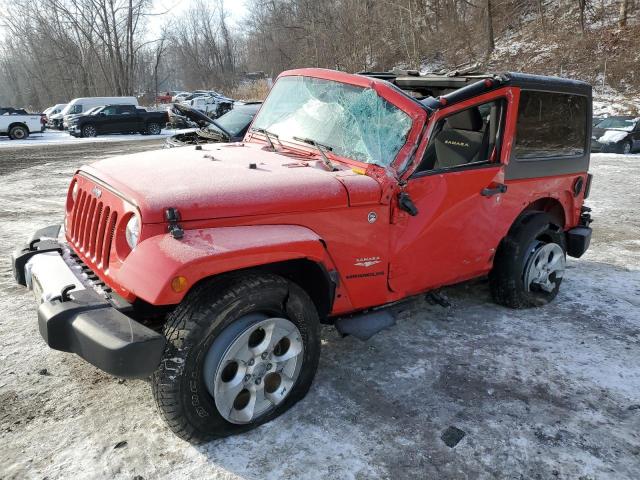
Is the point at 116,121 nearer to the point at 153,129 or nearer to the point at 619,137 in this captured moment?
the point at 153,129

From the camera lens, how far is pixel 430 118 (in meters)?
3.42

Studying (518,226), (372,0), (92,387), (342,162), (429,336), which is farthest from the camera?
(372,0)

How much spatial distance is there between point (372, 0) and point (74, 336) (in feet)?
139

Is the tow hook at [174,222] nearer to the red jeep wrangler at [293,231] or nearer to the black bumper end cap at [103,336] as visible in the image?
the red jeep wrangler at [293,231]

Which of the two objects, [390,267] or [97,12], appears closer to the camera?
[390,267]

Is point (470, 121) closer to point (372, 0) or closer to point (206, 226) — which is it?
point (206, 226)

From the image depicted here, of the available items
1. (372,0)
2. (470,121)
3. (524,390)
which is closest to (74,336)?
(524,390)

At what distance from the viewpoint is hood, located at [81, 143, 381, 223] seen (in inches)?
103

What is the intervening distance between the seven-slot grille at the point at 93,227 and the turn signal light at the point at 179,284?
71 cm

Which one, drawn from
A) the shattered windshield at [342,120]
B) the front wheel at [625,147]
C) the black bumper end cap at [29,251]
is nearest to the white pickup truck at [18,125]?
the black bumper end cap at [29,251]

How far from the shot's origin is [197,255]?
2387mm

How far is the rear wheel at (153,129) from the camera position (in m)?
25.9

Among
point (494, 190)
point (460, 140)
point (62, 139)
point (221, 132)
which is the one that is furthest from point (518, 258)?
point (62, 139)

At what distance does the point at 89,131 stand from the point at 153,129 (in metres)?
3.05
